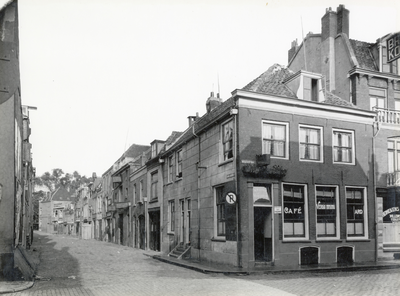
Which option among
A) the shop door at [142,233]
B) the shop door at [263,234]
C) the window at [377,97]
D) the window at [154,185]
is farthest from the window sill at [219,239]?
the shop door at [142,233]

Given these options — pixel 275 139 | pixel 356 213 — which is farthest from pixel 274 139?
pixel 356 213

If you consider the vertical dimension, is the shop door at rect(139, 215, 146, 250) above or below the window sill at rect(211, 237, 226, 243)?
below

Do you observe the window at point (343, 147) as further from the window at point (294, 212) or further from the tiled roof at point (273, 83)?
the tiled roof at point (273, 83)

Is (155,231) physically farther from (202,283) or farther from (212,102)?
(202,283)

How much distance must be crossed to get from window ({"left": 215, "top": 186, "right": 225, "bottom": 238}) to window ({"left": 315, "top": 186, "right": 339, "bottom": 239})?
4.11 m

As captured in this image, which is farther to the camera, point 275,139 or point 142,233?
point 142,233

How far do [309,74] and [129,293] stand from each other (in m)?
12.3

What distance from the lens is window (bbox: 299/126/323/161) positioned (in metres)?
17.2

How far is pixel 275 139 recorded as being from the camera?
16.7 meters

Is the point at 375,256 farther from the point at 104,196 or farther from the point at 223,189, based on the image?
the point at 104,196

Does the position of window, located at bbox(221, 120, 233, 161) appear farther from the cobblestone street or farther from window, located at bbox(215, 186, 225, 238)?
the cobblestone street

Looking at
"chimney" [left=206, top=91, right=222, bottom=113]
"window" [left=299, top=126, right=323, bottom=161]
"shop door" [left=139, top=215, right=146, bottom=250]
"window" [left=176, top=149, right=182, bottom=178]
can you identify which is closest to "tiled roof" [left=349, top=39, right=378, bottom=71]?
"window" [left=299, top=126, right=323, bottom=161]

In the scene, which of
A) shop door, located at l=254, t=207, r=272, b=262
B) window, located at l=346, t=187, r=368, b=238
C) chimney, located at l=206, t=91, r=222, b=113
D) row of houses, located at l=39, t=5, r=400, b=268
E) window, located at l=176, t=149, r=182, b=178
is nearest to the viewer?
row of houses, located at l=39, t=5, r=400, b=268

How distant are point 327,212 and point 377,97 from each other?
763cm
